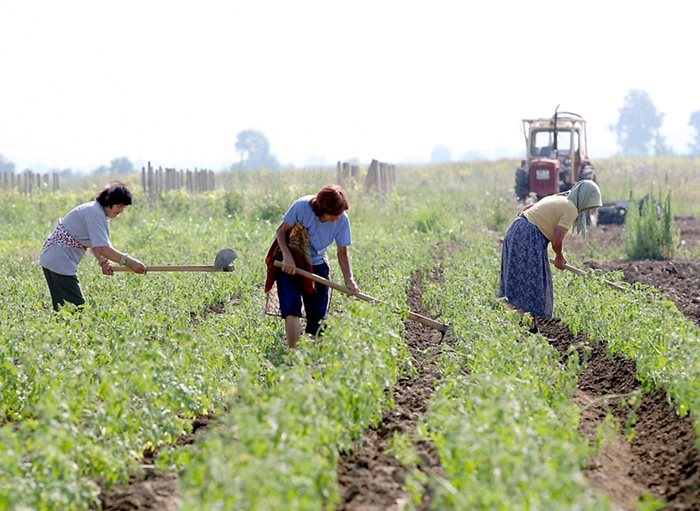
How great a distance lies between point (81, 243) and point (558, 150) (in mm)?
16526

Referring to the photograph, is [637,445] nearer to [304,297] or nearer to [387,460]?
[387,460]

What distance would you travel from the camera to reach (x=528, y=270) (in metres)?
9.34

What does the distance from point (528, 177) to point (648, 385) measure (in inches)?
607

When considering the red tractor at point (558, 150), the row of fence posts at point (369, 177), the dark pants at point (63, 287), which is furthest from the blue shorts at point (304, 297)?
the row of fence posts at point (369, 177)

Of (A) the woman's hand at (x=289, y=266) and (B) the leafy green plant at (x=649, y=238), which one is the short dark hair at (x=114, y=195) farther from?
(B) the leafy green plant at (x=649, y=238)

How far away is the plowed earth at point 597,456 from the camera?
5250mm

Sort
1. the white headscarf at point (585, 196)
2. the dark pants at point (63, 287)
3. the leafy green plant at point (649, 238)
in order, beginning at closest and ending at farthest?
1. the dark pants at point (63, 287)
2. the white headscarf at point (585, 196)
3. the leafy green plant at point (649, 238)

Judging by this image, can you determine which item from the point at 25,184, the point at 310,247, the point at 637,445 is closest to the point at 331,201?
the point at 310,247

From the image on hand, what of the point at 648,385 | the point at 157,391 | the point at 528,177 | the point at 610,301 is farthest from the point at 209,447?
the point at 528,177

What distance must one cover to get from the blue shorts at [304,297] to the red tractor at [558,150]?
551 inches

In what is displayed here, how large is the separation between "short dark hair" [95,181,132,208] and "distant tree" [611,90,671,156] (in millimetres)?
157363

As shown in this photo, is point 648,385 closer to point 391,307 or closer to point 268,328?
point 391,307

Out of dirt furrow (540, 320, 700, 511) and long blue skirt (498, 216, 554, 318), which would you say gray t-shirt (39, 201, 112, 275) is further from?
dirt furrow (540, 320, 700, 511)

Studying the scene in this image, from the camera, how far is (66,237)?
8547mm
